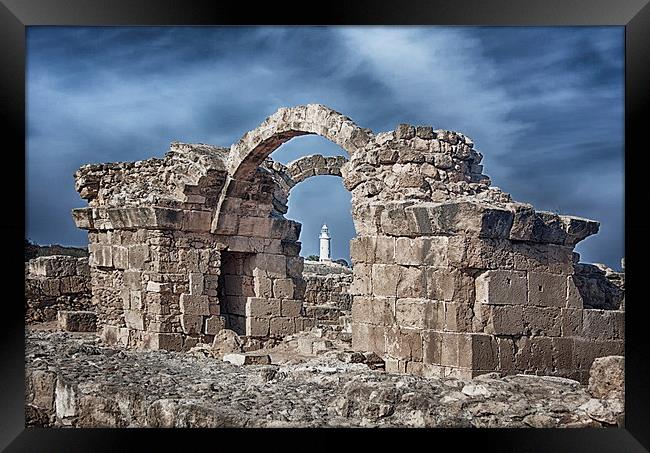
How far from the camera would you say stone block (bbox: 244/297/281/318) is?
1293 cm

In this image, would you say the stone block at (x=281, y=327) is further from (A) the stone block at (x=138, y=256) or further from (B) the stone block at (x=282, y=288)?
(A) the stone block at (x=138, y=256)

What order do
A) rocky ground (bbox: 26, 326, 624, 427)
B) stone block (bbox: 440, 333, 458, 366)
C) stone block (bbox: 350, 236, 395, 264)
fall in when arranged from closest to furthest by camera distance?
rocky ground (bbox: 26, 326, 624, 427) < stone block (bbox: 440, 333, 458, 366) < stone block (bbox: 350, 236, 395, 264)

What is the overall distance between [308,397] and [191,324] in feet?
15.2

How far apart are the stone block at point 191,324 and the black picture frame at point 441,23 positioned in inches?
197

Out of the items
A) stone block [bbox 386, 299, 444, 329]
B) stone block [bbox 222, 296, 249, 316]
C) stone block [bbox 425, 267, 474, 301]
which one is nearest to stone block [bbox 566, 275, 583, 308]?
stone block [bbox 425, 267, 474, 301]

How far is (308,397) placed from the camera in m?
8.19

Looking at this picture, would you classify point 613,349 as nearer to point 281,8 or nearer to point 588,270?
point 588,270

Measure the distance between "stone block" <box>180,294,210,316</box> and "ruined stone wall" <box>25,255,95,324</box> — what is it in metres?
3.77

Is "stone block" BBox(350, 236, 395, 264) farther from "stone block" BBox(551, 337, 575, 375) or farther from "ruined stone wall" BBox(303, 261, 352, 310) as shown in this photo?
"ruined stone wall" BBox(303, 261, 352, 310)

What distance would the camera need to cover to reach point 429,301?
8867 mm

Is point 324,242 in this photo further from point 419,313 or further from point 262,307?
point 419,313

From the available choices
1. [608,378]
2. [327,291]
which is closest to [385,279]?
[608,378]

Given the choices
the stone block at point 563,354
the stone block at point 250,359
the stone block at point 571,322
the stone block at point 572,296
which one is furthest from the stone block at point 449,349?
the stone block at point 250,359
